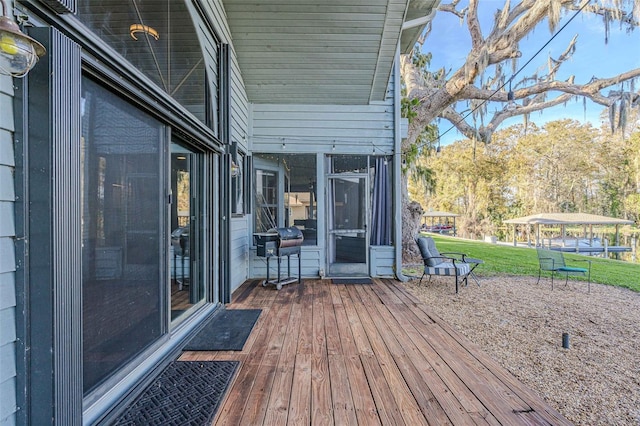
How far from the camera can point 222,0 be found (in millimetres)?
3783

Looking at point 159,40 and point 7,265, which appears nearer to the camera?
point 7,265

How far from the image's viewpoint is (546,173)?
1986 centimetres

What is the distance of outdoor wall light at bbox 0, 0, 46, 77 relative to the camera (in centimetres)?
95

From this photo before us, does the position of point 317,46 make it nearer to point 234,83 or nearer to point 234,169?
point 234,83

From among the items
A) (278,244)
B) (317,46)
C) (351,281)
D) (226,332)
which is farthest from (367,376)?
(317,46)

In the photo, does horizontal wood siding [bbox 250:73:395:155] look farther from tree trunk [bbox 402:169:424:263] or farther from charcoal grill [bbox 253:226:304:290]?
tree trunk [bbox 402:169:424:263]

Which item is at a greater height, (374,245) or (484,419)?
(374,245)

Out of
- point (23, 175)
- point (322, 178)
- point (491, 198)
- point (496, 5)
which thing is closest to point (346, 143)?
point (322, 178)

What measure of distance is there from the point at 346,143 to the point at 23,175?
471 cm

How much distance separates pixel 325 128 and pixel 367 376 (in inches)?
169

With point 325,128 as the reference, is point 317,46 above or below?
above

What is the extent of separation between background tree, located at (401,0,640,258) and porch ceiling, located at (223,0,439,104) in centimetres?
277

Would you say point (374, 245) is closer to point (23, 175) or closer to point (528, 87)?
point (23, 175)

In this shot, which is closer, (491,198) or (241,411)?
(241,411)
